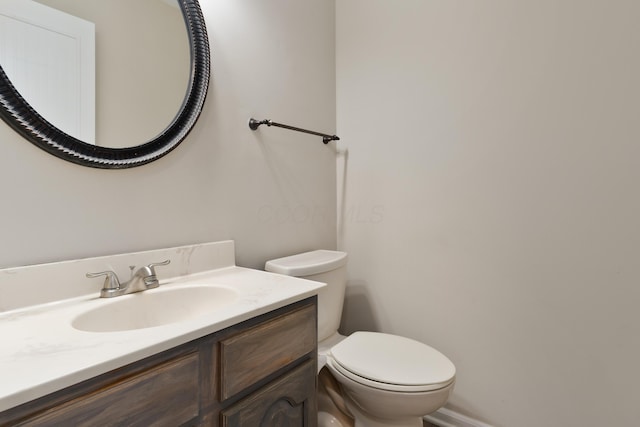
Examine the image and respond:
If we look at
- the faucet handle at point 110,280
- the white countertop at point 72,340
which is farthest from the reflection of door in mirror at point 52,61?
the white countertop at point 72,340

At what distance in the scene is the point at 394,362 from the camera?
116 centimetres

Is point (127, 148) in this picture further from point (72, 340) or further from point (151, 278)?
point (72, 340)

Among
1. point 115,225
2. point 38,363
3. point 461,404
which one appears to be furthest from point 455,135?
point 38,363

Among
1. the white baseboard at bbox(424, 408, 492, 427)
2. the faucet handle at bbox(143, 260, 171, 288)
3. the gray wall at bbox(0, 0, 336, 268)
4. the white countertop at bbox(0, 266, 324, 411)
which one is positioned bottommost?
the white baseboard at bbox(424, 408, 492, 427)

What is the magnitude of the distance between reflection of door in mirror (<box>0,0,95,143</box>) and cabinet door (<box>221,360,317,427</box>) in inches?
31.9

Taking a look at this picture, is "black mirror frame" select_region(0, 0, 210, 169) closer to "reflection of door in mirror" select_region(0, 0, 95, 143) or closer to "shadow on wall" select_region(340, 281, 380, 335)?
"reflection of door in mirror" select_region(0, 0, 95, 143)

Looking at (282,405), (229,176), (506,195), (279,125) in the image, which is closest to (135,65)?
(229,176)

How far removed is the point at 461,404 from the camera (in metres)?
1.42

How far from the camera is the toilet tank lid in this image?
122 centimetres

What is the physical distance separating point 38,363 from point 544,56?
1.72m

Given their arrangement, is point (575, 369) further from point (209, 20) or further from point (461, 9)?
point (209, 20)

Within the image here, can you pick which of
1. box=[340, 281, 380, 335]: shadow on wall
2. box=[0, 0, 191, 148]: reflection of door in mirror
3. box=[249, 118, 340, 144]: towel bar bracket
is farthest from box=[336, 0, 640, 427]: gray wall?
box=[0, 0, 191, 148]: reflection of door in mirror

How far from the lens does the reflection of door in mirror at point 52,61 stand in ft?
2.49

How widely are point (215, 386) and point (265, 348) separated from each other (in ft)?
0.45
